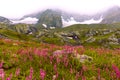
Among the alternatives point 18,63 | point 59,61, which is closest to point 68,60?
point 59,61

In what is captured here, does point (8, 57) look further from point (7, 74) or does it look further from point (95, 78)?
point (95, 78)

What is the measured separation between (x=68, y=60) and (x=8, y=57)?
3229mm


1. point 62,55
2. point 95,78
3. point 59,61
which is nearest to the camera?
point 95,78

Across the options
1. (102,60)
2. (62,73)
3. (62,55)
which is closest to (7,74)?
(62,73)

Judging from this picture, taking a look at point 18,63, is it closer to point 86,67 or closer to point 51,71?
point 51,71

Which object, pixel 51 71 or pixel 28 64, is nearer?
pixel 51 71

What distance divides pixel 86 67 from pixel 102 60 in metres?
2.07

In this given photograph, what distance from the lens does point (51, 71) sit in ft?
33.5

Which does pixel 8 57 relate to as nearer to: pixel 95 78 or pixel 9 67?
pixel 9 67

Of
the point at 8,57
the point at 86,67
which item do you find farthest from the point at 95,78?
the point at 8,57

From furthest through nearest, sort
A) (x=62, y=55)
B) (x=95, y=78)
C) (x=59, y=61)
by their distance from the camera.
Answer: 1. (x=62, y=55)
2. (x=59, y=61)
3. (x=95, y=78)

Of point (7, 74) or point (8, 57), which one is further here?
point (8, 57)

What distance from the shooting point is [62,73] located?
9.70m

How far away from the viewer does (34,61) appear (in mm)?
11195
